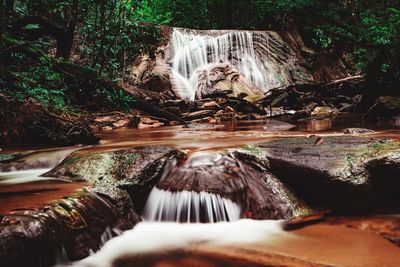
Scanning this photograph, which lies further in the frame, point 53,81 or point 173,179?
point 53,81

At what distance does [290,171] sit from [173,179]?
1.15 metres

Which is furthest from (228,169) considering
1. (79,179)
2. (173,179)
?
(79,179)

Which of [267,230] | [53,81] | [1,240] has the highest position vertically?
[53,81]

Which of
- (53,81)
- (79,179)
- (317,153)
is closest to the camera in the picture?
(79,179)

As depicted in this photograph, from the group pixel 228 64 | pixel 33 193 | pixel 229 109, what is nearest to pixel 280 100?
pixel 229 109

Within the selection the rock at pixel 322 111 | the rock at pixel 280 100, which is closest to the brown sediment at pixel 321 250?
the rock at pixel 322 111

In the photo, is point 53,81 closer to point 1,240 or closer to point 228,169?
point 228,169

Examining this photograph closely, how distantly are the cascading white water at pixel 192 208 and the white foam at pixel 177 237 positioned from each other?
6 cm

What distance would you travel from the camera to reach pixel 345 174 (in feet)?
10.6

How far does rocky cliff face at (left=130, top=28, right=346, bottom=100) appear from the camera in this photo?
13719 mm

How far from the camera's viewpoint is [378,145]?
3.59 metres

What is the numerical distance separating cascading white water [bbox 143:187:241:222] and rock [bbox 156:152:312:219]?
66 millimetres

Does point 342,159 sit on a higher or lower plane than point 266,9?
lower

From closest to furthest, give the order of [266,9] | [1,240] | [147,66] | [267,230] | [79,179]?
[1,240], [267,230], [79,179], [147,66], [266,9]
